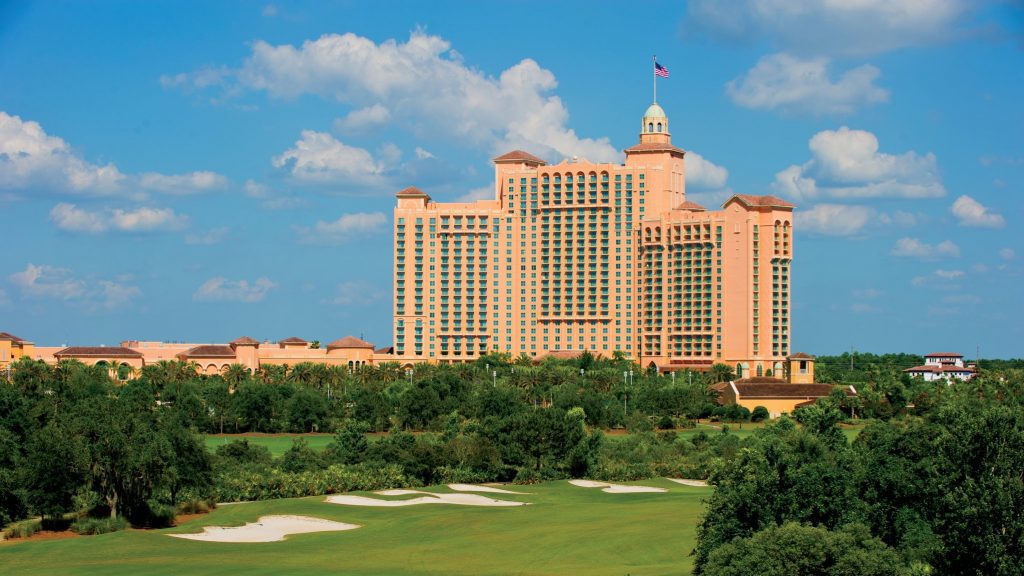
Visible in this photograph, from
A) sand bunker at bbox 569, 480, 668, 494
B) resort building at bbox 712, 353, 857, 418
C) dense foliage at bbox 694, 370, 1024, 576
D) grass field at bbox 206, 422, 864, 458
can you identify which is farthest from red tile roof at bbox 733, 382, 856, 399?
dense foliage at bbox 694, 370, 1024, 576

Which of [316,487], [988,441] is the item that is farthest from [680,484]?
[988,441]

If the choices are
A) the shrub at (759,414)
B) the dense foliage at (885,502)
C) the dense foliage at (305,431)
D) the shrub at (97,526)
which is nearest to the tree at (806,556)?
the dense foliage at (885,502)

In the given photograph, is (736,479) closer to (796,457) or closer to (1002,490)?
(796,457)

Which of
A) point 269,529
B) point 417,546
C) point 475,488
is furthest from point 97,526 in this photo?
point 475,488

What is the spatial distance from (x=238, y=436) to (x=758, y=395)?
215 feet

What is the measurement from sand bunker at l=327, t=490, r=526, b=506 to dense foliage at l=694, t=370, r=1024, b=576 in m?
29.1

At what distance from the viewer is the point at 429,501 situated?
93188mm

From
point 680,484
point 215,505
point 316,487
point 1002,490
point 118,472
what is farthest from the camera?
point 680,484

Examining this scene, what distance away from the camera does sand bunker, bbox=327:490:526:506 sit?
92.5 m

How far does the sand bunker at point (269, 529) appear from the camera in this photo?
3056 inches

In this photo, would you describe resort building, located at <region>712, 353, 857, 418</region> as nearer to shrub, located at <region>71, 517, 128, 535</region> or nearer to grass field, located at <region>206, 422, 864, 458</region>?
grass field, located at <region>206, 422, 864, 458</region>

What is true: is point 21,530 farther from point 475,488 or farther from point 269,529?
point 475,488

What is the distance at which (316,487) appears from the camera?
97250 millimetres

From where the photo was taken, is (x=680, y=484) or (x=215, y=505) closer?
(x=215, y=505)
